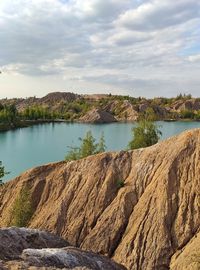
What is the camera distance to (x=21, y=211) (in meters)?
35.6

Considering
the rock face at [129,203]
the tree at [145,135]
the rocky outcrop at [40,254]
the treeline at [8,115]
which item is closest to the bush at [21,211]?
the rock face at [129,203]

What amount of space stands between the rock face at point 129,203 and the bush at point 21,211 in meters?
0.88

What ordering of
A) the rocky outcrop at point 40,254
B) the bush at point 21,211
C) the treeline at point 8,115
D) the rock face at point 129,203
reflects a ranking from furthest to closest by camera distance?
the treeline at point 8,115
the bush at point 21,211
the rock face at point 129,203
the rocky outcrop at point 40,254

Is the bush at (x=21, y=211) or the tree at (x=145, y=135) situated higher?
the tree at (x=145, y=135)

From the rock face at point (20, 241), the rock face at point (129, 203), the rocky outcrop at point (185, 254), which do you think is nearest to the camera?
the rock face at point (20, 241)

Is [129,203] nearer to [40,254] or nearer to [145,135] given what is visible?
[40,254]

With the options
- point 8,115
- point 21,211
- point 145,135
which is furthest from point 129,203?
point 8,115

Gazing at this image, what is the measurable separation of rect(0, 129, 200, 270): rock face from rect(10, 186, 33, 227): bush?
88 cm

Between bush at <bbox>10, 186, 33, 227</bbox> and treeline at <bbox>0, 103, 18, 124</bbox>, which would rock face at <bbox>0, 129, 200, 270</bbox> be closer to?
bush at <bbox>10, 186, 33, 227</bbox>

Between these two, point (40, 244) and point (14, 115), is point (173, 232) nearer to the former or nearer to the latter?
point (40, 244)

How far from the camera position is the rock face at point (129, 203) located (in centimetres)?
3036

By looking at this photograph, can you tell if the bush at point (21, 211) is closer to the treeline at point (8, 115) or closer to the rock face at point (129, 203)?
the rock face at point (129, 203)

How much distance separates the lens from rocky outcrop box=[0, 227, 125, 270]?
14.1 metres

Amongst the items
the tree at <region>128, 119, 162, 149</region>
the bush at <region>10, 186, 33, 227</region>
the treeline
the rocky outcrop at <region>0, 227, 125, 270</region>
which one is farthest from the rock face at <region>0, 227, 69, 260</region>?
the treeline
